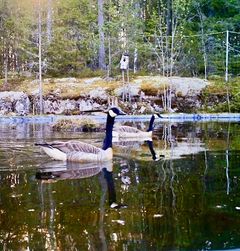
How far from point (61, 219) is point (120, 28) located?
24.1m

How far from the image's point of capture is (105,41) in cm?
2930

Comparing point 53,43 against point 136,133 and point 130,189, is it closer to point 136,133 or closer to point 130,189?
point 136,133

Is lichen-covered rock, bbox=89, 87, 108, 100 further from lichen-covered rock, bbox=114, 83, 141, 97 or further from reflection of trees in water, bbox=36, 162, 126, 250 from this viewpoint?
reflection of trees in water, bbox=36, 162, 126, 250

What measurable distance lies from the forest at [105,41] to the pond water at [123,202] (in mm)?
18917

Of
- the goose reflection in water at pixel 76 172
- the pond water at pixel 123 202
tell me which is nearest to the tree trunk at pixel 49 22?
the pond water at pixel 123 202

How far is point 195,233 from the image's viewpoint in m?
4.37

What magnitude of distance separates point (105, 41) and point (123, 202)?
2447 cm

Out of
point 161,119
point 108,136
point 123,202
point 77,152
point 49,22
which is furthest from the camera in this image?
point 49,22

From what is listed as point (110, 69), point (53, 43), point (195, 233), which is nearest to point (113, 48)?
point (110, 69)

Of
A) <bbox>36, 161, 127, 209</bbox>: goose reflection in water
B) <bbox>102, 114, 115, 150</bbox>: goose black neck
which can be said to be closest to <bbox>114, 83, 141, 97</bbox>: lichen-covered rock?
<bbox>102, 114, 115, 150</bbox>: goose black neck

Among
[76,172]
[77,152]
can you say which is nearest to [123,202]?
[76,172]

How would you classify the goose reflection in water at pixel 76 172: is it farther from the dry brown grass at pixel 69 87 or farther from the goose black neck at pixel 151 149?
the dry brown grass at pixel 69 87

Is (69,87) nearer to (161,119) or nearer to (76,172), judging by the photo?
(161,119)

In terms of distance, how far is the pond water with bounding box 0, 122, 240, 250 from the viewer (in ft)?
13.8
